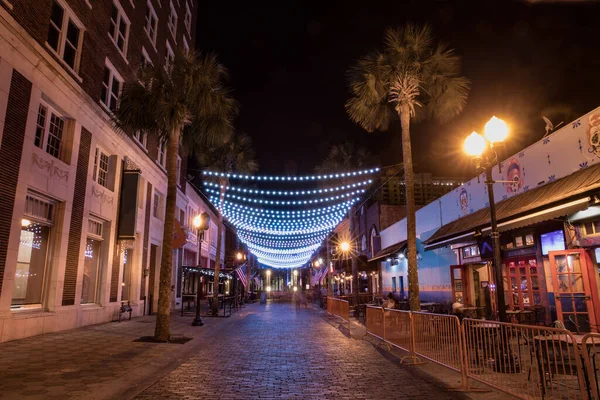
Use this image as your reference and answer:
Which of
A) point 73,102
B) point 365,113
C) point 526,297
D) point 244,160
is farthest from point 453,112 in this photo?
point 244,160

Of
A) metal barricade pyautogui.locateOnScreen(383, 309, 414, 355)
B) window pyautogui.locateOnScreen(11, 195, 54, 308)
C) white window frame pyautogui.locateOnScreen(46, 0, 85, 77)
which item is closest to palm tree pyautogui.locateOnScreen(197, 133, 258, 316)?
white window frame pyautogui.locateOnScreen(46, 0, 85, 77)

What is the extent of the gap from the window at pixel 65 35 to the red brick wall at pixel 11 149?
257 centimetres

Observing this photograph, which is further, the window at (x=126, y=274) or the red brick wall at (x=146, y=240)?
the red brick wall at (x=146, y=240)

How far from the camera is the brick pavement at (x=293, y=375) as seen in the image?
6785 millimetres

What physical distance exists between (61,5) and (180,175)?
15958 mm

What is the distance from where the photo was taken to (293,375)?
8.17 meters

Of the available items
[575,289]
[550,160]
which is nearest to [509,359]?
[575,289]

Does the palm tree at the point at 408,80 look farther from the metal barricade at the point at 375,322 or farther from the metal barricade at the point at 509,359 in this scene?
the metal barricade at the point at 509,359

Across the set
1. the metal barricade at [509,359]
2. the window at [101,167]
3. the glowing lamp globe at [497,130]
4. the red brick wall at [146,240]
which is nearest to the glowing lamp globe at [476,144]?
the glowing lamp globe at [497,130]

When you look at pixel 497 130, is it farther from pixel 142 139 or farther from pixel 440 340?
pixel 142 139

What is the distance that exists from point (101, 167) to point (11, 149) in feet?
21.1

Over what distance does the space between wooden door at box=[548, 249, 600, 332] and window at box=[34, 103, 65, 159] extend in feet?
50.8

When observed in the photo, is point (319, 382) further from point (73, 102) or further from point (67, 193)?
point (73, 102)

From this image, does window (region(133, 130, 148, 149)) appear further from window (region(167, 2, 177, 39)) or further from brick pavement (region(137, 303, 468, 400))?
brick pavement (region(137, 303, 468, 400))
